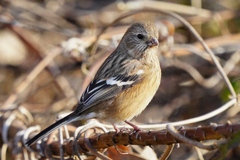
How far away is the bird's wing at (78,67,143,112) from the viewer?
3.03 metres

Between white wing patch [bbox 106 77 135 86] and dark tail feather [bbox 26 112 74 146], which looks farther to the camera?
white wing patch [bbox 106 77 135 86]

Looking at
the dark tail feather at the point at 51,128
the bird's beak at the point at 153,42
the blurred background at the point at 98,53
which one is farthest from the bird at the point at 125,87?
the blurred background at the point at 98,53

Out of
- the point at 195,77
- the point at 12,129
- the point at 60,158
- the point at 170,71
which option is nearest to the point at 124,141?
the point at 60,158

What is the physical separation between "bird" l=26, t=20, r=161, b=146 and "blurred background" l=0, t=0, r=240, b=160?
75 cm

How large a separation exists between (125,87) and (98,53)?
1.62 meters

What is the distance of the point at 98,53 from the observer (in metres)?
4.55

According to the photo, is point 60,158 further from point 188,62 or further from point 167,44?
point 188,62

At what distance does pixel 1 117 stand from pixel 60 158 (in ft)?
3.68

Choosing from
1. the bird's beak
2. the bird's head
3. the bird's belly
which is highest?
the bird's head

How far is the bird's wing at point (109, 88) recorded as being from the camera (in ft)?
9.95

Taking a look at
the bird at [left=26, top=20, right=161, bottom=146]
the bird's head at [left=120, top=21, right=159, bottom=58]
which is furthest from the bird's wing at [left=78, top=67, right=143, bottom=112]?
the bird's head at [left=120, top=21, right=159, bottom=58]

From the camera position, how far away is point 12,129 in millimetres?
3195

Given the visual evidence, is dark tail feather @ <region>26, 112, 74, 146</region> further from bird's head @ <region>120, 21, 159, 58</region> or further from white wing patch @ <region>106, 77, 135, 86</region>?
bird's head @ <region>120, 21, 159, 58</region>

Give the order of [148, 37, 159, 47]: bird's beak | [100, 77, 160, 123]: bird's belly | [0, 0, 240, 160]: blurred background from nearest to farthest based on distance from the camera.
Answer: [100, 77, 160, 123]: bird's belly → [148, 37, 159, 47]: bird's beak → [0, 0, 240, 160]: blurred background
